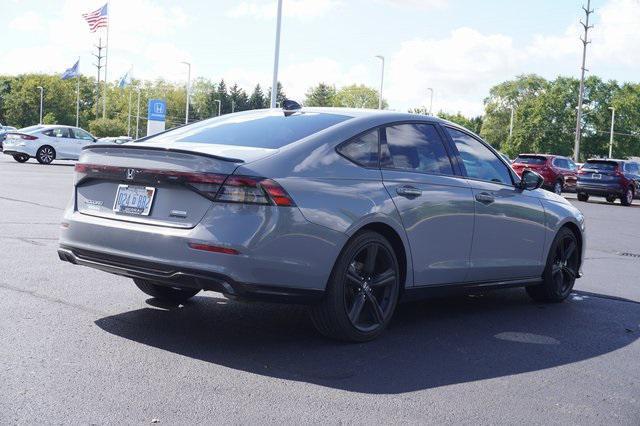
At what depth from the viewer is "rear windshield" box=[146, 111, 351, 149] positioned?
17.5ft

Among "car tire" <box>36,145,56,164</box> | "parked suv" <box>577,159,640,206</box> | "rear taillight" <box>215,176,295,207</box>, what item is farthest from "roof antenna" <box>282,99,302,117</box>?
"car tire" <box>36,145,56,164</box>

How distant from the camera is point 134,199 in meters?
5.05

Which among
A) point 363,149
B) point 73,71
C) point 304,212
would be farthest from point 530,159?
point 73,71

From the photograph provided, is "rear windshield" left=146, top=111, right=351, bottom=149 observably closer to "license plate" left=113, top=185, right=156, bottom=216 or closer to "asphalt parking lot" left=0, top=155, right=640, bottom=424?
"license plate" left=113, top=185, right=156, bottom=216

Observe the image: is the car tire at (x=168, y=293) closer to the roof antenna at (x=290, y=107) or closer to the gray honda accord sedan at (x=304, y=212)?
the gray honda accord sedan at (x=304, y=212)

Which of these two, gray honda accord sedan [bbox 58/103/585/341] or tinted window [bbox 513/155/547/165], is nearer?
gray honda accord sedan [bbox 58/103/585/341]

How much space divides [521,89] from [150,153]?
127 m

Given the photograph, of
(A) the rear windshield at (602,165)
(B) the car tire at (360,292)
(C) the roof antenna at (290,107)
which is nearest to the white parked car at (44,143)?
(A) the rear windshield at (602,165)

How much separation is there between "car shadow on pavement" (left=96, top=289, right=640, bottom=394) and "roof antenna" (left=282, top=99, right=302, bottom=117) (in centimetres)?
152

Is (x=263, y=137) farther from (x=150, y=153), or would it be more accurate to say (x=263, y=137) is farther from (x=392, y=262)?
(x=392, y=262)

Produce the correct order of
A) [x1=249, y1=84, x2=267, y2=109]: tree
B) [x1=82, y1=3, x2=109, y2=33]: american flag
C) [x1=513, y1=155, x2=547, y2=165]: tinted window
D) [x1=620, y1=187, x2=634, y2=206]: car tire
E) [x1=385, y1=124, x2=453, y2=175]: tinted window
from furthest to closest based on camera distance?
1. [x1=249, y1=84, x2=267, y2=109]: tree
2. [x1=82, y1=3, x2=109, y2=33]: american flag
3. [x1=513, y1=155, x2=547, y2=165]: tinted window
4. [x1=620, y1=187, x2=634, y2=206]: car tire
5. [x1=385, y1=124, x2=453, y2=175]: tinted window

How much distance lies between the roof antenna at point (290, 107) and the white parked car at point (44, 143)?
26.8 m

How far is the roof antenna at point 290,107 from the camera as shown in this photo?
605 cm

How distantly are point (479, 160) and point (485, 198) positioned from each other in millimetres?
408
